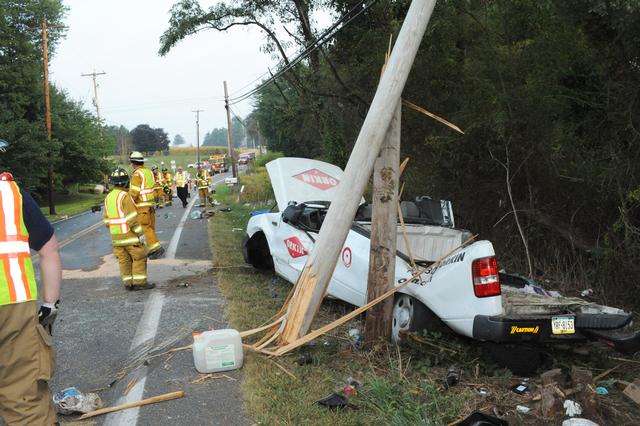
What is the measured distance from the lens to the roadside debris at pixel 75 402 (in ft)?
12.8

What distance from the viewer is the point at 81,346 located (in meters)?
5.37

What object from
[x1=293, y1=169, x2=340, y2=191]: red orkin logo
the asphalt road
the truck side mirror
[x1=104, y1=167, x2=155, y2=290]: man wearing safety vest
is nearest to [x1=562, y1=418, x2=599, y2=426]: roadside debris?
the asphalt road

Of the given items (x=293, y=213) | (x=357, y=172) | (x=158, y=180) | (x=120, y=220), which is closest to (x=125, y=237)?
(x=120, y=220)

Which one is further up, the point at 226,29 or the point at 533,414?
the point at 226,29

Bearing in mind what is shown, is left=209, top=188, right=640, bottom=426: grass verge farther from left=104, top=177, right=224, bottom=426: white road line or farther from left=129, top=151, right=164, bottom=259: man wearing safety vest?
left=129, top=151, right=164, bottom=259: man wearing safety vest

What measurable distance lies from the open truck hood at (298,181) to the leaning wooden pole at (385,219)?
2.45 m

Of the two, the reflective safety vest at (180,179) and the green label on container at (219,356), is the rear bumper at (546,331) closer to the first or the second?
the green label on container at (219,356)

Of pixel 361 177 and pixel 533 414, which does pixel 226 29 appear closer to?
pixel 361 177

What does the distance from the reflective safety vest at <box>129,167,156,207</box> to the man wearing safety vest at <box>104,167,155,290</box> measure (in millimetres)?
1608

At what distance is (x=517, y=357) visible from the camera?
14.8 ft

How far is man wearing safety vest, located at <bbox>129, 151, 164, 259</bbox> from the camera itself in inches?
371

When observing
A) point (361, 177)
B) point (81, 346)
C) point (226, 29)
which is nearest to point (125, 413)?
point (81, 346)

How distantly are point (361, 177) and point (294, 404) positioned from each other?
1.96 metres

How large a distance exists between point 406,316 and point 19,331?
3241mm
